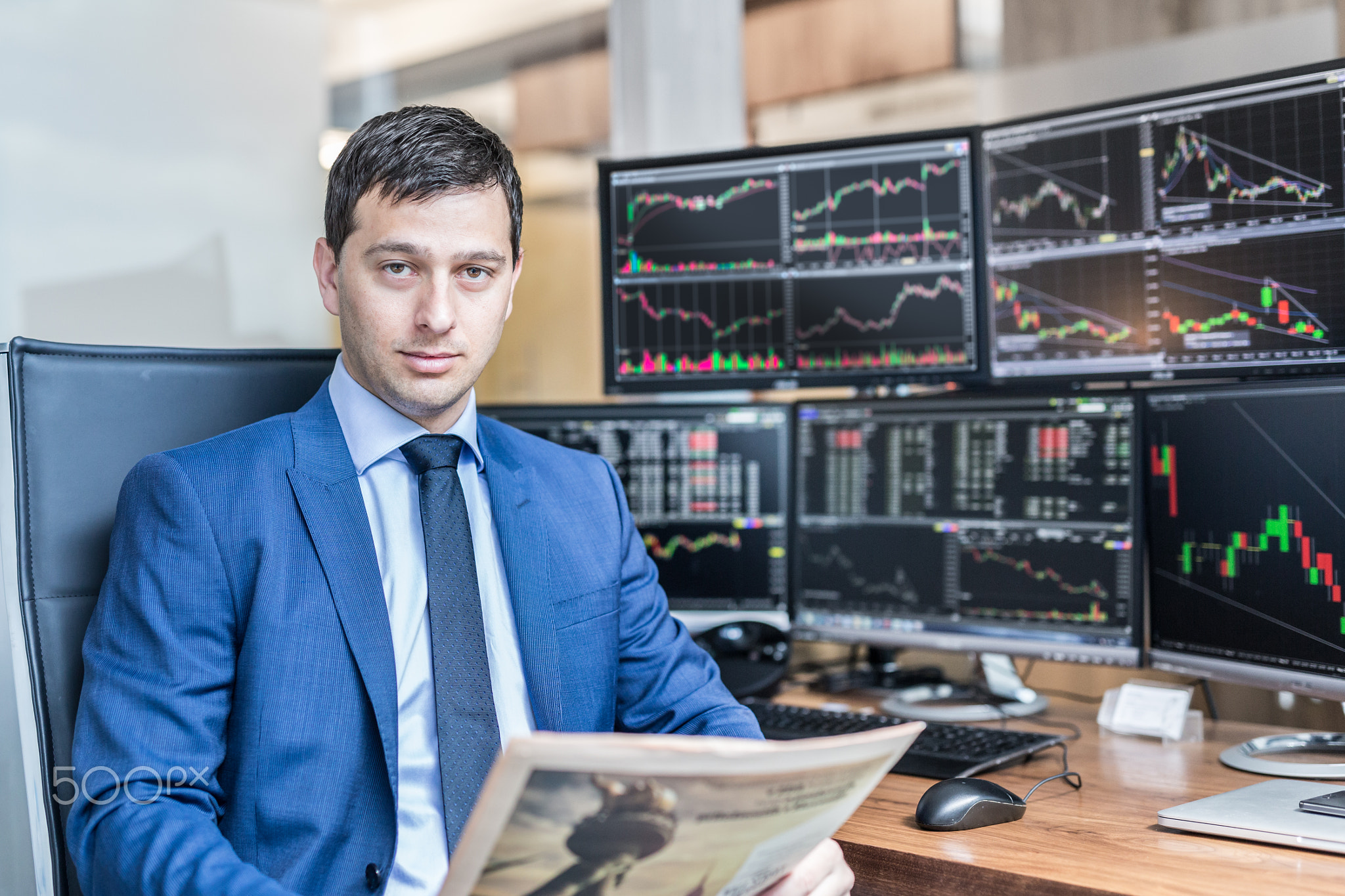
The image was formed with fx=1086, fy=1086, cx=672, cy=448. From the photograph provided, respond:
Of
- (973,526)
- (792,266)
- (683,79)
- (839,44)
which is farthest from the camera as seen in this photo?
(839,44)

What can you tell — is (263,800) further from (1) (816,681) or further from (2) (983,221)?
(2) (983,221)

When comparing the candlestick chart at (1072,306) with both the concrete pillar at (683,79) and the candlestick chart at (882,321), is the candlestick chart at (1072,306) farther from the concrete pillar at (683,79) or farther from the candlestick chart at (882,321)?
the concrete pillar at (683,79)

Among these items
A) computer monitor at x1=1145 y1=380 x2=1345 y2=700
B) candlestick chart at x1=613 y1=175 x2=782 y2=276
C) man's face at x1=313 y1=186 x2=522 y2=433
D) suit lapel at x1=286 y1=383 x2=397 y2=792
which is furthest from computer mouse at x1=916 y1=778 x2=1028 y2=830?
candlestick chart at x1=613 y1=175 x2=782 y2=276

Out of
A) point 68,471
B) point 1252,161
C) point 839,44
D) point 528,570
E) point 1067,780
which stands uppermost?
point 839,44

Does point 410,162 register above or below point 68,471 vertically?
above

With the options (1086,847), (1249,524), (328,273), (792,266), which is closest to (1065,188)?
(792,266)

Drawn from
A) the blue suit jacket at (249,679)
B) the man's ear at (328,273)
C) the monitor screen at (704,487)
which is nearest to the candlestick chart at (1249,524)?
the monitor screen at (704,487)

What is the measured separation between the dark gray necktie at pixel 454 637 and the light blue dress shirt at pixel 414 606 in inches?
0.6

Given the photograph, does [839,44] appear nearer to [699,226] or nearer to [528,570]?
[699,226]

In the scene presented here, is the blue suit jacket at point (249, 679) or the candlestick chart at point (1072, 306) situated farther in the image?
the candlestick chart at point (1072, 306)

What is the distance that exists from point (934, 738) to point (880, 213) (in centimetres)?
79

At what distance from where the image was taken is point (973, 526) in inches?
63.0

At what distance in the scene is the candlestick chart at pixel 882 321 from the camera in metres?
1.65

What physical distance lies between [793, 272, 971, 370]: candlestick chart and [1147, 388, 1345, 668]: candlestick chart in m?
0.32
